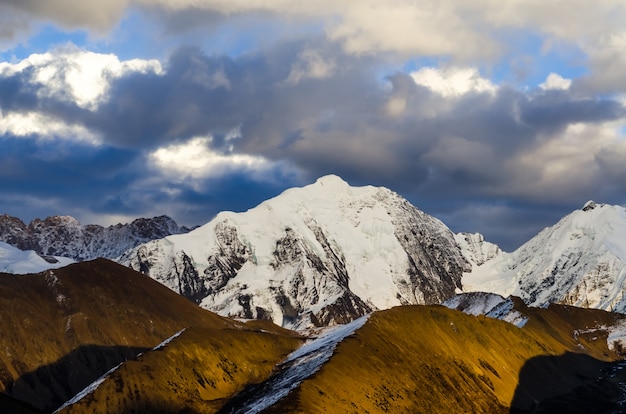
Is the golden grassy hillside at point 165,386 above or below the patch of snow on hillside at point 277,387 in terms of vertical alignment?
above

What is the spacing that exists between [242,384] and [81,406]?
127ft

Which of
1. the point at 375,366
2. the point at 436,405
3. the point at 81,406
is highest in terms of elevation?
the point at 81,406

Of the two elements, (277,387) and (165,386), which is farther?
(165,386)

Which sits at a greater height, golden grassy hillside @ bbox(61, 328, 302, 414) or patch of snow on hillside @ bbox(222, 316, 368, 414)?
golden grassy hillside @ bbox(61, 328, 302, 414)

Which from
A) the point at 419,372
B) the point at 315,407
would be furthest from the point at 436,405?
the point at 315,407

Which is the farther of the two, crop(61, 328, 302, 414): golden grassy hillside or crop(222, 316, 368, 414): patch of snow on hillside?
crop(61, 328, 302, 414): golden grassy hillside

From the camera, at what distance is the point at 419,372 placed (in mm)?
199375

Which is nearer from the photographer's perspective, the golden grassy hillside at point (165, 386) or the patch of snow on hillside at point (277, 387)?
the patch of snow on hillside at point (277, 387)

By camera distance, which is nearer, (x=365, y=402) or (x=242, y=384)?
(x=365, y=402)

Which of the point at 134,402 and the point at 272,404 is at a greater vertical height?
the point at 134,402

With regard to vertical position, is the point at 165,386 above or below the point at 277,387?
above

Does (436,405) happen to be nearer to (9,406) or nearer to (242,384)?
(242,384)

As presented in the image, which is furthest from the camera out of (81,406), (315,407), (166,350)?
(166,350)

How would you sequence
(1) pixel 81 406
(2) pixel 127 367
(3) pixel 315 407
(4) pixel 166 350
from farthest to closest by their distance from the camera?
1. (4) pixel 166 350
2. (2) pixel 127 367
3. (1) pixel 81 406
4. (3) pixel 315 407
